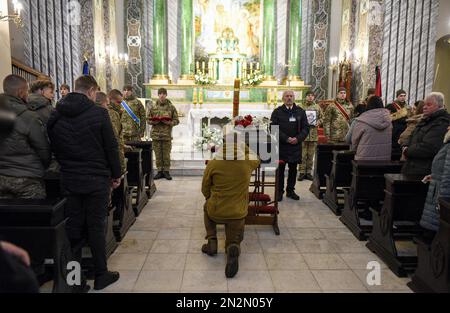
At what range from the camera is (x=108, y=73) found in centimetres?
1179

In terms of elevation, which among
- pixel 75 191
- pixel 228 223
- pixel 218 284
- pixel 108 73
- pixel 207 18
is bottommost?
pixel 218 284

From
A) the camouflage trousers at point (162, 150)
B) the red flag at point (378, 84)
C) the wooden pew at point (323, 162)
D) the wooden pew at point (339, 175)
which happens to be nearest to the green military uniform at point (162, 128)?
the camouflage trousers at point (162, 150)

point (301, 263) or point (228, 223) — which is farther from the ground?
point (228, 223)

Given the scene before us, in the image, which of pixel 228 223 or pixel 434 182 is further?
pixel 228 223

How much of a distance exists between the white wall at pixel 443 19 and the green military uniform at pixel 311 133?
17.8ft

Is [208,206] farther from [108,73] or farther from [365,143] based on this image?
[108,73]

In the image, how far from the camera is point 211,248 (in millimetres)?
3971

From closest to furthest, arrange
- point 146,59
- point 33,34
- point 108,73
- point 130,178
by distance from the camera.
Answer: point 130,178 < point 33,34 < point 108,73 < point 146,59

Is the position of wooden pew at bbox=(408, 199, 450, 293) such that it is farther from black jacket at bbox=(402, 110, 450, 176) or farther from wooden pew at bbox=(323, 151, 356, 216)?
wooden pew at bbox=(323, 151, 356, 216)

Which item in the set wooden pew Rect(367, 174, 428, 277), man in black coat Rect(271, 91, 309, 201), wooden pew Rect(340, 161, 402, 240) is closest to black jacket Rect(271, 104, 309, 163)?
man in black coat Rect(271, 91, 309, 201)

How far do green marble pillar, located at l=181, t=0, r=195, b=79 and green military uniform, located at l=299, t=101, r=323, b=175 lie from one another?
662cm

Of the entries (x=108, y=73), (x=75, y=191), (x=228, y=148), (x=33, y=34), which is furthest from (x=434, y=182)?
(x=108, y=73)

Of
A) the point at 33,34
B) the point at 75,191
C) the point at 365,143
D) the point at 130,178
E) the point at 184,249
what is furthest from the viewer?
the point at 33,34

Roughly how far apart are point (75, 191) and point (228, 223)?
142 centimetres
